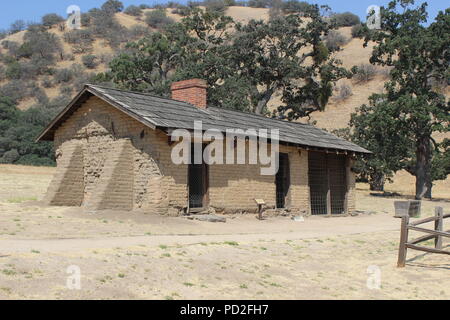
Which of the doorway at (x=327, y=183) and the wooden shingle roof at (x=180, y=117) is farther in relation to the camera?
the doorway at (x=327, y=183)

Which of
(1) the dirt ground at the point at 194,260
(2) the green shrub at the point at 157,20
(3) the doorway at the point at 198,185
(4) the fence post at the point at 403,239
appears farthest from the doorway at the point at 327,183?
(2) the green shrub at the point at 157,20

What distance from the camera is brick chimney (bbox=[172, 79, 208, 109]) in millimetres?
20777

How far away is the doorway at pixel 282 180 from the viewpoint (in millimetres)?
20750

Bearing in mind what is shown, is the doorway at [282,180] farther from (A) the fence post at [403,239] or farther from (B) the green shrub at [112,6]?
(B) the green shrub at [112,6]

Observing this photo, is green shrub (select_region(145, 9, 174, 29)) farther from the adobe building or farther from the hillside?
the adobe building

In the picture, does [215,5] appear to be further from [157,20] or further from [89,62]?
[89,62]

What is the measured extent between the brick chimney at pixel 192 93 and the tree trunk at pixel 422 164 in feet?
60.0

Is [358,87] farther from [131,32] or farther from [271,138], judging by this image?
[271,138]

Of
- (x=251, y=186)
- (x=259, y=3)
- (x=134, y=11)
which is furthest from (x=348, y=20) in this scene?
(x=251, y=186)

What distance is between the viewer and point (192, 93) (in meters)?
20.9

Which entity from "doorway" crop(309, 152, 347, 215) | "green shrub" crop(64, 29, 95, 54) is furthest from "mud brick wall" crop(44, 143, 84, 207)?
"green shrub" crop(64, 29, 95, 54)
